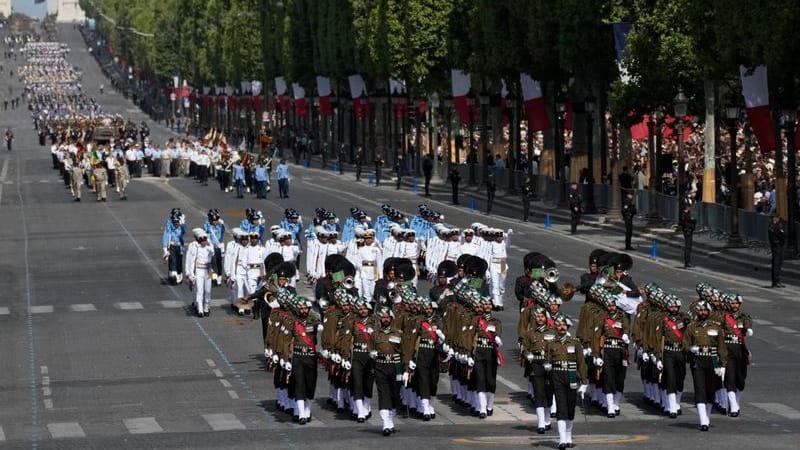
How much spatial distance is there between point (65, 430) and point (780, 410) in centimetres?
A: 979

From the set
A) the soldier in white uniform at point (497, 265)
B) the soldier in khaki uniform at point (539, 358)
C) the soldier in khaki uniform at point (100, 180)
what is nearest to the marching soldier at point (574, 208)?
the soldier in white uniform at point (497, 265)

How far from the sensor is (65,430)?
98.9 ft

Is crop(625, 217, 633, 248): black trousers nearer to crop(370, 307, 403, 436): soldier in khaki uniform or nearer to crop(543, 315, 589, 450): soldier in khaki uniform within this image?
crop(370, 307, 403, 436): soldier in khaki uniform

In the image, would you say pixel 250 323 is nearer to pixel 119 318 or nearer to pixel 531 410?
pixel 119 318

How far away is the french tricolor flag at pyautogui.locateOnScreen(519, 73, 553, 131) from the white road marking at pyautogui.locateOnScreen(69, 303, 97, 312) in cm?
3517

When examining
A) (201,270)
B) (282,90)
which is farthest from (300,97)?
(201,270)

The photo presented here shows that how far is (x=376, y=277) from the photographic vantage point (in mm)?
43656

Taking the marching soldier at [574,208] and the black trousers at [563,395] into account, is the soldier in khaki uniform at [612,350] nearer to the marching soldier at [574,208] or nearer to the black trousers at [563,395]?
Result: the black trousers at [563,395]

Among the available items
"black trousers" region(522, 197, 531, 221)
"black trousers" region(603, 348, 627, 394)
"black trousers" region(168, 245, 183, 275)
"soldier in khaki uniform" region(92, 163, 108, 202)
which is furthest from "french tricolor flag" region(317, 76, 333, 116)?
"black trousers" region(603, 348, 627, 394)

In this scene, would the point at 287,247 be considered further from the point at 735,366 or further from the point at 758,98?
the point at 758,98

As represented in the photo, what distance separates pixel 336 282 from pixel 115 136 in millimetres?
95123

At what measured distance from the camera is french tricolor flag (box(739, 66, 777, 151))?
57.8m

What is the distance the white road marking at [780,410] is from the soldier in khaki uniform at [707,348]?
125 centimetres

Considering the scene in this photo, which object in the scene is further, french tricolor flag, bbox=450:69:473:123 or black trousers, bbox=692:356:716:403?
french tricolor flag, bbox=450:69:473:123
